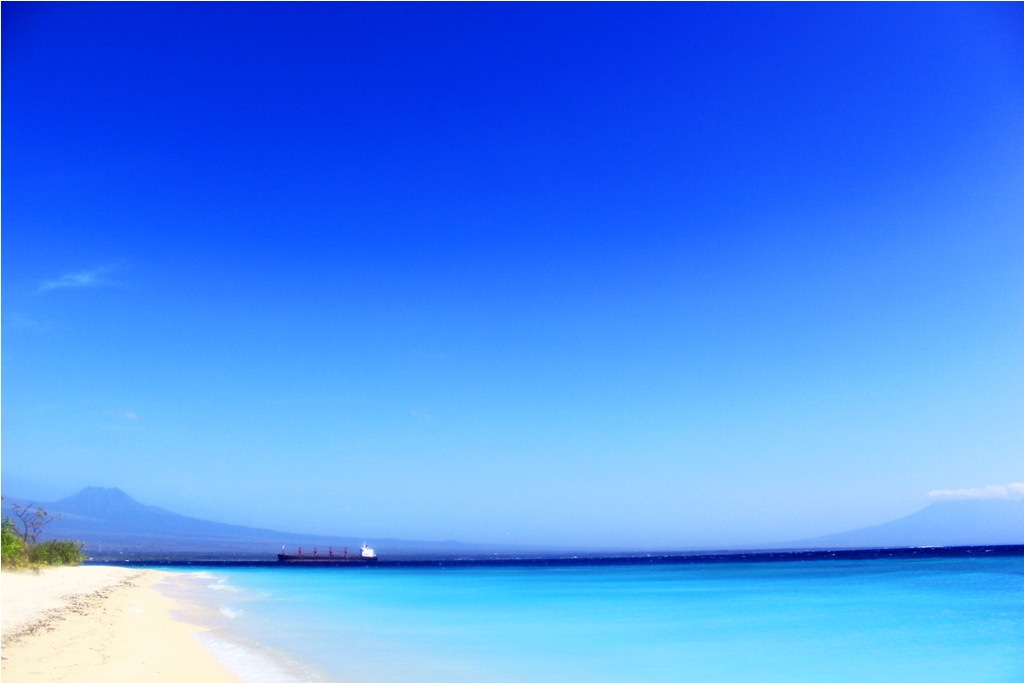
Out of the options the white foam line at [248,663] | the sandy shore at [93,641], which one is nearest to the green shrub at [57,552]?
the sandy shore at [93,641]

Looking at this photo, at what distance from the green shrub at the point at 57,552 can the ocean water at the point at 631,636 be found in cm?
1022

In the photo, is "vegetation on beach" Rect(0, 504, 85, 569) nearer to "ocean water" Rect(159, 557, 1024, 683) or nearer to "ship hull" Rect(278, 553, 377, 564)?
"ocean water" Rect(159, 557, 1024, 683)

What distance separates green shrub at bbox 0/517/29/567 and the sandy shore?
227 inches

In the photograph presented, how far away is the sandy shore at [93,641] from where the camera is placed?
8570 mm

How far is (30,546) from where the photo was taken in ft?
94.6

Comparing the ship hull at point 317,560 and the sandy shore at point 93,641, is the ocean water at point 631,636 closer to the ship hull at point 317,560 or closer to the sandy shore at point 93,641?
the sandy shore at point 93,641

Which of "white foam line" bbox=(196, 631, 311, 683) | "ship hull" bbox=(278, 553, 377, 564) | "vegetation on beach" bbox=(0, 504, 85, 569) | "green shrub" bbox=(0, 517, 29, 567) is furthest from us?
"ship hull" bbox=(278, 553, 377, 564)

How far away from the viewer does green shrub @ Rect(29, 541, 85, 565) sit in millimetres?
29359

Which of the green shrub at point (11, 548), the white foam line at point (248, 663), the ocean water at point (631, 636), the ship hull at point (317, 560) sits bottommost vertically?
the ship hull at point (317, 560)

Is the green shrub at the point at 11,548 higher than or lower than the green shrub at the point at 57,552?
higher

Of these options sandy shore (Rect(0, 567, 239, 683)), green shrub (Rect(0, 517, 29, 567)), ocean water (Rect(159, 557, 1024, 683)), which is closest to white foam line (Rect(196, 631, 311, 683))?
ocean water (Rect(159, 557, 1024, 683))

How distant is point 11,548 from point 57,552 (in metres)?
7.02

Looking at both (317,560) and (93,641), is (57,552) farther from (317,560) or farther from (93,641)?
(317,560)

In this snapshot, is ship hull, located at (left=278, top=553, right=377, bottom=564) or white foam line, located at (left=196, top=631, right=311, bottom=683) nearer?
white foam line, located at (left=196, top=631, right=311, bottom=683)
